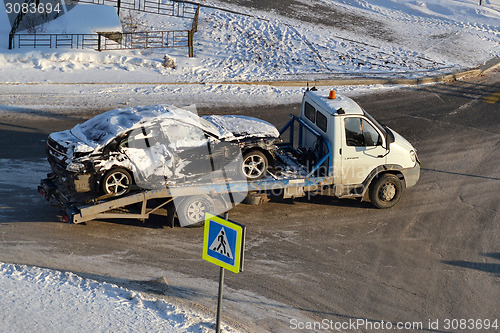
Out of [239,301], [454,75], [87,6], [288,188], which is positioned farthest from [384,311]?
[87,6]

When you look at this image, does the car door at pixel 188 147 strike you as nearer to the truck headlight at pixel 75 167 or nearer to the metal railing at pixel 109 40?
the truck headlight at pixel 75 167

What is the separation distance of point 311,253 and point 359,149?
96.3 inches

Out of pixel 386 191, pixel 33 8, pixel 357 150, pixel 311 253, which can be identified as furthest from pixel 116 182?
pixel 33 8

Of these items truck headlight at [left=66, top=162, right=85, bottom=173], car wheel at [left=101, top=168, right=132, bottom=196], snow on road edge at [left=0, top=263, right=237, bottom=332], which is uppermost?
truck headlight at [left=66, top=162, right=85, bottom=173]

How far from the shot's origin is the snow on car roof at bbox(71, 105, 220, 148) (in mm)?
11150

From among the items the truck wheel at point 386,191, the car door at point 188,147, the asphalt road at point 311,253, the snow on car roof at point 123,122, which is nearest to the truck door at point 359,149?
the truck wheel at point 386,191

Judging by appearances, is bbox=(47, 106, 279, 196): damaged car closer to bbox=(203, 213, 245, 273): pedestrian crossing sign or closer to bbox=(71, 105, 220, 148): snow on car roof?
bbox=(71, 105, 220, 148): snow on car roof

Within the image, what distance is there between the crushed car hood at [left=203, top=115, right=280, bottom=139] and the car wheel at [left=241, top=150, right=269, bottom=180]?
40 centimetres

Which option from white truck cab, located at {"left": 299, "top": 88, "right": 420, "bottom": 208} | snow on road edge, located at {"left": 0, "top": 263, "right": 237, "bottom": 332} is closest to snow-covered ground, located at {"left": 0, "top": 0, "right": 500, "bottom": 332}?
snow on road edge, located at {"left": 0, "top": 263, "right": 237, "bottom": 332}

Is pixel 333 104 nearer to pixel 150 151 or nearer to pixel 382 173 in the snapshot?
pixel 382 173

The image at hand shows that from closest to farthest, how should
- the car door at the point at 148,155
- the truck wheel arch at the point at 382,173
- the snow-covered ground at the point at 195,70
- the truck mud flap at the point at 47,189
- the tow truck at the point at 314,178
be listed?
the snow-covered ground at the point at 195,70 → the tow truck at the point at 314,178 → the car door at the point at 148,155 → the truck mud flap at the point at 47,189 → the truck wheel arch at the point at 382,173

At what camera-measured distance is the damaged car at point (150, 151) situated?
10883 mm

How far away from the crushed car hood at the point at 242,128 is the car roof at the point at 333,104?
109 centimetres

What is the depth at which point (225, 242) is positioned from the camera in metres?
7.33
